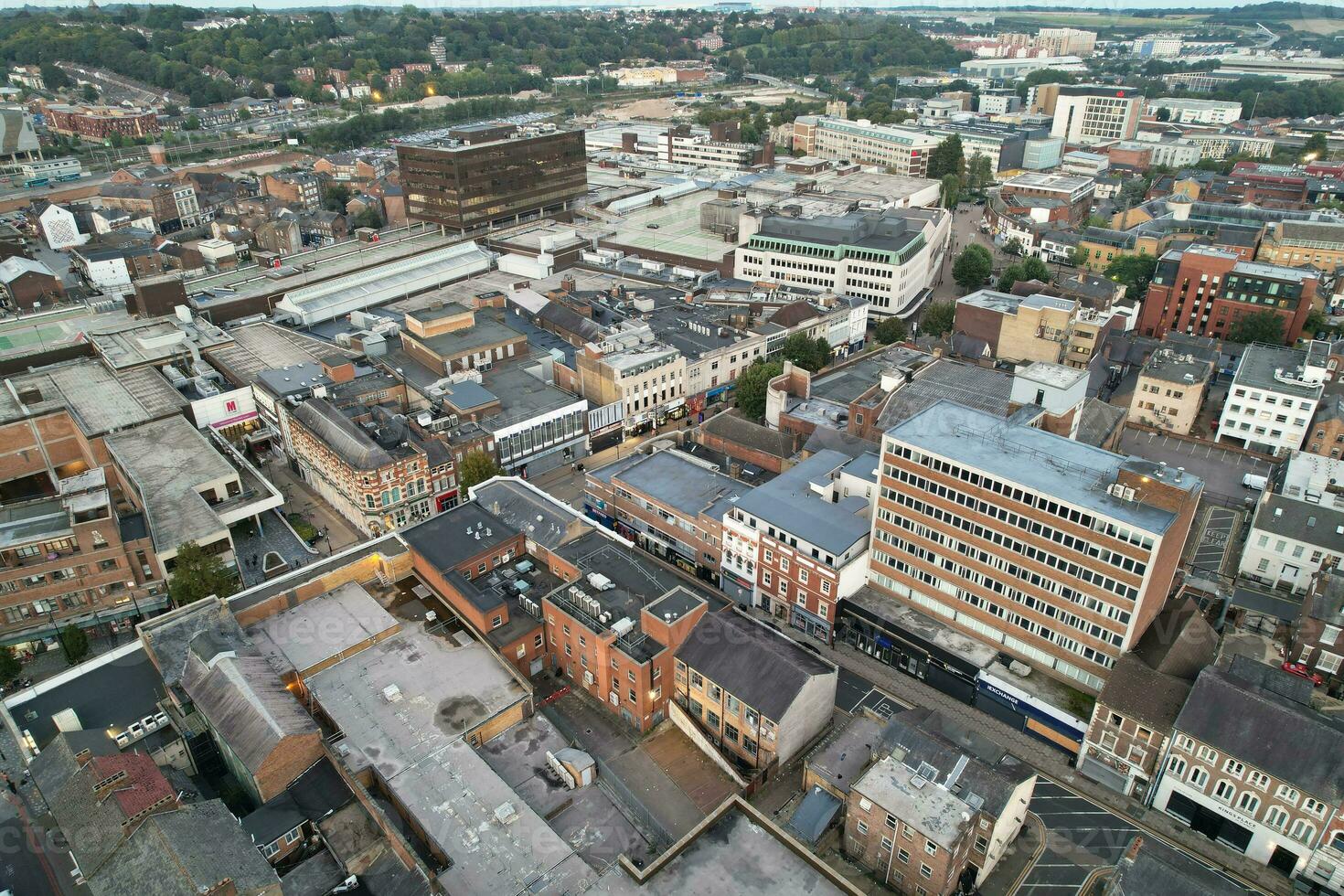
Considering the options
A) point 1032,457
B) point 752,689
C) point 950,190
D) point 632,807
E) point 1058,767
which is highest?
point 1032,457

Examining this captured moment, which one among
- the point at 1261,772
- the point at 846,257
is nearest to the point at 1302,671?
the point at 1261,772

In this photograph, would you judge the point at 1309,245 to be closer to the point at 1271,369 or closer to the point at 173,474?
the point at 1271,369

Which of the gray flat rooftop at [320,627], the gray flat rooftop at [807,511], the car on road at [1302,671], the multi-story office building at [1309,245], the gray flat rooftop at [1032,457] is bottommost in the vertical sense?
the car on road at [1302,671]

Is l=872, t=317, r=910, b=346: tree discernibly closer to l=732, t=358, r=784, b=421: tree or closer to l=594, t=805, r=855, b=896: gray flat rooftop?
l=732, t=358, r=784, b=421: tree

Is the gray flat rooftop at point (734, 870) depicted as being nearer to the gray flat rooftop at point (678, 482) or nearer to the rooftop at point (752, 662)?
the rooftop at point (752, 662)

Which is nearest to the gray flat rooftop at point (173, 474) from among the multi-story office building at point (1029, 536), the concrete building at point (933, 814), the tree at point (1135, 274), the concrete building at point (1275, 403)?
the concrete building at point (933, 814)

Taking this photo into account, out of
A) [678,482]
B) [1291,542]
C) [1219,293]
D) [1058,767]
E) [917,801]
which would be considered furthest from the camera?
[1219,293]

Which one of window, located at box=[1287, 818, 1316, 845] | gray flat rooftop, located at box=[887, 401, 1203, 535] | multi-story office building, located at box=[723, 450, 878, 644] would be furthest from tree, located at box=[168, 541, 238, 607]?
window, located at box=[1287, 818, 1316, 845]

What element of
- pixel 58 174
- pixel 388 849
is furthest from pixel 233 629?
pixel 58 174
